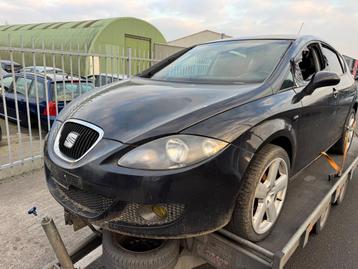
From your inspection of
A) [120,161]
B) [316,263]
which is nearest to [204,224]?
Answer: [120,161]

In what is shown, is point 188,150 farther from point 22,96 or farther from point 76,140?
point 22,96

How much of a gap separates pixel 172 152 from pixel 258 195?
2.30 ft

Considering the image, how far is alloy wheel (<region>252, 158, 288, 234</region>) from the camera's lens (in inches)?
77.3

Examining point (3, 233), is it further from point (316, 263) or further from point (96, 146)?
point (316, 263)

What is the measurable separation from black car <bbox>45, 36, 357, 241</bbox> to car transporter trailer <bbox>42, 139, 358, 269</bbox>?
0.10m

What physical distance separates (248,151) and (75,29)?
22173mm

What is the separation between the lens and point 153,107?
1.88m

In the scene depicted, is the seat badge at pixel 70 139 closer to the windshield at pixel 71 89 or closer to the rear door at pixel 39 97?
the windshield at pixel 71 89

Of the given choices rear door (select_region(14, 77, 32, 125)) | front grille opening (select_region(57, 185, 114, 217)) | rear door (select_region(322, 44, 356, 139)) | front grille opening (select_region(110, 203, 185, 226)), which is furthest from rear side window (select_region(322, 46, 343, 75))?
rear door (select_region(14, 77, 32, 125))

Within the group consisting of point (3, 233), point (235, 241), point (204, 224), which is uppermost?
point (204, 224)

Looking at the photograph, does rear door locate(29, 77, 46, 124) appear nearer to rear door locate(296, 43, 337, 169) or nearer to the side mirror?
rear door locate(296, 43, 337, 169)

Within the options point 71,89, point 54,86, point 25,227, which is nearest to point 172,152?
point 25,227

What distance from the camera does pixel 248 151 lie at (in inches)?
69.3

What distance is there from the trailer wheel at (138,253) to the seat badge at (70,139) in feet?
2.04
